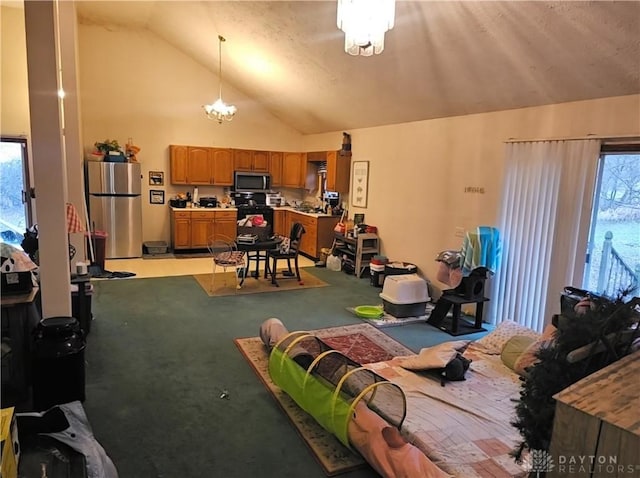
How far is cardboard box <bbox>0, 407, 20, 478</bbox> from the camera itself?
171 centimetres

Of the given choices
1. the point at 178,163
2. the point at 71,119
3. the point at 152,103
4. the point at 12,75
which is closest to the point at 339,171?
the point at 178,163

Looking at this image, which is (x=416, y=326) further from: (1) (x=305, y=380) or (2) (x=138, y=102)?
(2) (x=138, y=102)

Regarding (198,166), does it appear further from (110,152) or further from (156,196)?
(110,152)

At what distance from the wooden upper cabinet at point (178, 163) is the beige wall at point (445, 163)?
3.26m

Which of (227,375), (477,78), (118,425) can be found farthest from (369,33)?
(118,425)

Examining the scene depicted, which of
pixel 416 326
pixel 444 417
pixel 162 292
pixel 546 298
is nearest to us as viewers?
pixel 444 417

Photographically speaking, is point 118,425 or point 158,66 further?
point 158,66

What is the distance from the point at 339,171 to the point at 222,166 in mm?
2478

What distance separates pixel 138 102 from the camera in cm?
794

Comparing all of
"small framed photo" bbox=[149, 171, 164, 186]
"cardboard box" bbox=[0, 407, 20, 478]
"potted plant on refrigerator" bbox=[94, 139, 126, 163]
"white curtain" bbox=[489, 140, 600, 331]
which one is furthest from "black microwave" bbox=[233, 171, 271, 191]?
"cardboard box" bbox=[0, 407, 20, 478]

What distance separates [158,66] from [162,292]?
4.63 meters

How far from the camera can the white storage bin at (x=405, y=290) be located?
507 cm

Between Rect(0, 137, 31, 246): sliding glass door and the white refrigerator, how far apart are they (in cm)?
93

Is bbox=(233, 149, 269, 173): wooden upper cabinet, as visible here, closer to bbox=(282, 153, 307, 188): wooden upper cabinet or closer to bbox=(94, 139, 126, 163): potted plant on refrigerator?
bbox=(282, 153, 307, 188): wooden upper cabinet
